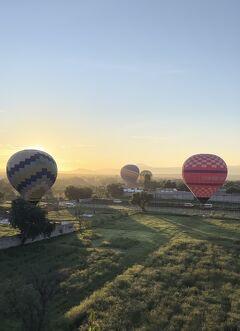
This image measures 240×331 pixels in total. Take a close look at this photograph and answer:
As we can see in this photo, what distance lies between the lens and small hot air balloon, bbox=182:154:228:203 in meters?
70.1

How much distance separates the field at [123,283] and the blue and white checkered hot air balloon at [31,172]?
16.6m

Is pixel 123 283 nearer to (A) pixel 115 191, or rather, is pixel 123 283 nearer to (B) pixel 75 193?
(B) pixel 75 193

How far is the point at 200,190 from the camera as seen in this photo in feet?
236

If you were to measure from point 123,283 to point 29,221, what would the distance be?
53.4 ft

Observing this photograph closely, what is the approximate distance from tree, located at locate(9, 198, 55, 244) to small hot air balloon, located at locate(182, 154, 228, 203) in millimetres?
→ 33682

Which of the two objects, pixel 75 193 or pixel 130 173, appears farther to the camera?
pixel 130 173

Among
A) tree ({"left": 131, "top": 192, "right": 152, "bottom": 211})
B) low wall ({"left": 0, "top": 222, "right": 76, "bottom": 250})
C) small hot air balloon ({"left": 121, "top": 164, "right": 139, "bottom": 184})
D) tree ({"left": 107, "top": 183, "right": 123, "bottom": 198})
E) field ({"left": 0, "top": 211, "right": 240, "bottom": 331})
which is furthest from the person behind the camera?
small hot air balloon ({"left": 121, "top": 164, "right": 139, "bottom": 184})

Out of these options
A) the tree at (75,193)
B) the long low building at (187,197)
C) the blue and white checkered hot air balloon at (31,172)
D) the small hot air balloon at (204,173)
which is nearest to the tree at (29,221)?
the blue and white checkered hot air balloon at (31,172)

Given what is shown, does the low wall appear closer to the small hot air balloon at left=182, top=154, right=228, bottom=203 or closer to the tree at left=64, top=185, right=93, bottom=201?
the small hot air balloon at left=182, top=154, right=228, bottom=203

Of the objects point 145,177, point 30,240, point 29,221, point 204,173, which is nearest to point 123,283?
point 29,221

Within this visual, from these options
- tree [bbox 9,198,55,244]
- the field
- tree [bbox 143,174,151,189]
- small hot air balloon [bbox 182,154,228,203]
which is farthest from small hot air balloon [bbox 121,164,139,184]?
tree [bbox 9,198,55,244]

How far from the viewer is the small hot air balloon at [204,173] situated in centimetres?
7006

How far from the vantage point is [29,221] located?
1695 inches

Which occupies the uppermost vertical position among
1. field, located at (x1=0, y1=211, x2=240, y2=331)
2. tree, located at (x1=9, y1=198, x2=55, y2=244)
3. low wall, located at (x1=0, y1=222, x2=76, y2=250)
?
tree, located at (x1=9, y1=198, x2=55, y2=244)
